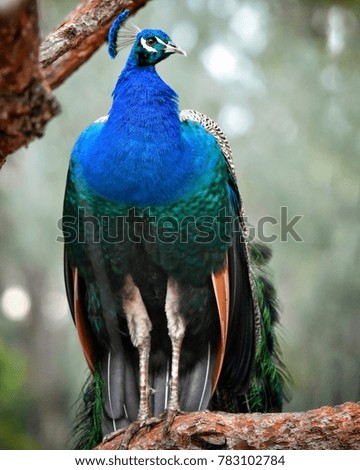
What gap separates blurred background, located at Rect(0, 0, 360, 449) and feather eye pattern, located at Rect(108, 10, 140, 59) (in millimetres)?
497

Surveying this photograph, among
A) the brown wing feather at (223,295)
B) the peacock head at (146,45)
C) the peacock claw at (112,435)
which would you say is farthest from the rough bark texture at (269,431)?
the peacock head at (146,45)

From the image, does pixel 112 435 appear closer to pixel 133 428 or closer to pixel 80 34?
pixel 133 428

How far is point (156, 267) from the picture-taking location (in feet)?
7.18

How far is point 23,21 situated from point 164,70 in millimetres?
1689

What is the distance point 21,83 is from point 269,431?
3.85ft

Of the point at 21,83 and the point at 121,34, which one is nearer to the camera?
the point at 21,83

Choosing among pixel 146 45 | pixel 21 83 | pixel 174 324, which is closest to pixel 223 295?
pixel 174 324

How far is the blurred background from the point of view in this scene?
8.64 ft

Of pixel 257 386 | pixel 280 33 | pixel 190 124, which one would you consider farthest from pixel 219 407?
pixel 280 33

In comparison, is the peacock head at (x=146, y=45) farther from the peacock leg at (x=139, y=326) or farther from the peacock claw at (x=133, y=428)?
the peacock claw at (x=133, y=428)

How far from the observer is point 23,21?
108cm

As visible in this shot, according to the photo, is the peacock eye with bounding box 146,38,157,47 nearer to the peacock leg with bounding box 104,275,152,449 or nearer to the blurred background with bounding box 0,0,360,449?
the blurred background with bounding box 0,0,360,449

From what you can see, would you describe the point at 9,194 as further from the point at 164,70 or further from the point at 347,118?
the point at 347,118

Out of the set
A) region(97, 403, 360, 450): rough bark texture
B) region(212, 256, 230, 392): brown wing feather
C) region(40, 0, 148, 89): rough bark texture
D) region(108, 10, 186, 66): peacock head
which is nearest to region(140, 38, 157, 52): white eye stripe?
region(108, 10, 186, 66): peacock head
